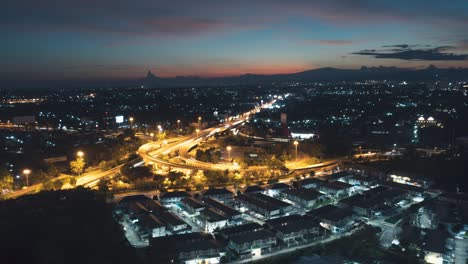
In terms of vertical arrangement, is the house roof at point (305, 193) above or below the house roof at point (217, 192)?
below

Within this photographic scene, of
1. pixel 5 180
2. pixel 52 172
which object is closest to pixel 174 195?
pixel 52 172

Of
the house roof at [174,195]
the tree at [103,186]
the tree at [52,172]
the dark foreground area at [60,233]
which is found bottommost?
the house roof at [174,195]

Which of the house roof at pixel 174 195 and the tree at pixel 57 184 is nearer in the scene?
the house roof at pixel 174 195

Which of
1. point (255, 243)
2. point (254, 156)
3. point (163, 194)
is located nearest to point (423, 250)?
point (255, 243)

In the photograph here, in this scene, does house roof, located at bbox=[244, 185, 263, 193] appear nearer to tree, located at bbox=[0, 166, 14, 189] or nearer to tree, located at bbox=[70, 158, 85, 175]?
tree, located at bbox=[70, 158, 85, 175]

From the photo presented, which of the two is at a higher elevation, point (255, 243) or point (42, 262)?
point (42, 262)

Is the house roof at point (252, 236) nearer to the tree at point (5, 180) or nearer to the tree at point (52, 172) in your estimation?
the tree at point (5, 180)

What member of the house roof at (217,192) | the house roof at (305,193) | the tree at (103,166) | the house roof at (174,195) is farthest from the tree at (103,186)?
the house roof at (305,193)

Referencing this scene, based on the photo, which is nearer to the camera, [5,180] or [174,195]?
[174,195]

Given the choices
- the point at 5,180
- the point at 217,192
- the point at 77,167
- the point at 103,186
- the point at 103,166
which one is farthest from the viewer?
the point at 103,166

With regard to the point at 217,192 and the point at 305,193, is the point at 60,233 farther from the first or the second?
the point at 305,193

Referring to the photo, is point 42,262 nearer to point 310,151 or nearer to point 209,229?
point 209,229
